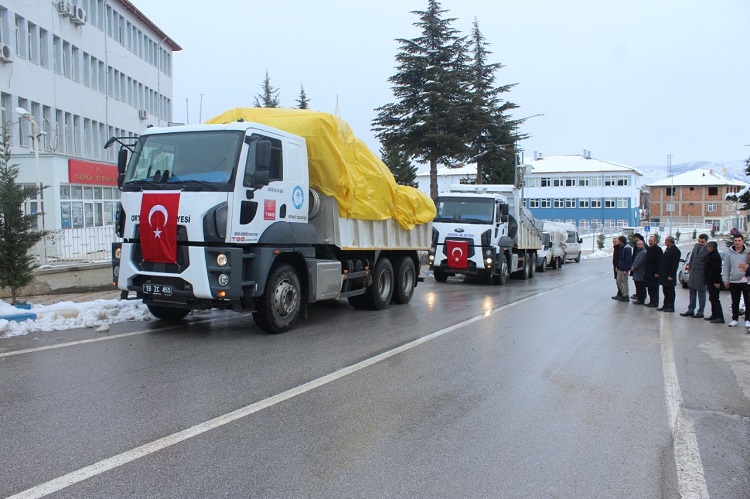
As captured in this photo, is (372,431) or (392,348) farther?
(392,348)

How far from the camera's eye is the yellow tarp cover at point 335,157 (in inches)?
400

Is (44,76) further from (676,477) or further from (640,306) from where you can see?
(676,477)

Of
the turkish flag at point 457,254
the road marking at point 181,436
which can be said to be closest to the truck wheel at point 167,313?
the road marking at point 181,436

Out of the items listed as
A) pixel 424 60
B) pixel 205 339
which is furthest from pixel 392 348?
pixel 424 60

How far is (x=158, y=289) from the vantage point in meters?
8.50

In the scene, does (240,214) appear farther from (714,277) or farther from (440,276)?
(440,276)

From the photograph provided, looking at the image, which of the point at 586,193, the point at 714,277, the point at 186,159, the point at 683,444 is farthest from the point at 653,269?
the point at 586,193

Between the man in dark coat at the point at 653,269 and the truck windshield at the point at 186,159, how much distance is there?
10.9 m

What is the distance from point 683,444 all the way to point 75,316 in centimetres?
885

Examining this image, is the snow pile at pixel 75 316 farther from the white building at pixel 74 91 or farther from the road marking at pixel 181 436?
the white building at pixel 74 91

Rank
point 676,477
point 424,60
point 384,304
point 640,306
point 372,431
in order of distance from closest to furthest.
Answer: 1. point 676,477
2. point 372,431
3. point 384,304
4. point 640,306
5. point 424,60

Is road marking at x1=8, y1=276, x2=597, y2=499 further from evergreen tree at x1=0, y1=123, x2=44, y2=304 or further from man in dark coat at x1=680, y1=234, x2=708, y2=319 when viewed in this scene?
man in dark coat at x1=680, y1=234, x2=708, y2=319

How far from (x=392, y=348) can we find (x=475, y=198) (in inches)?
483

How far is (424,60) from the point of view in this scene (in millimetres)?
30406
